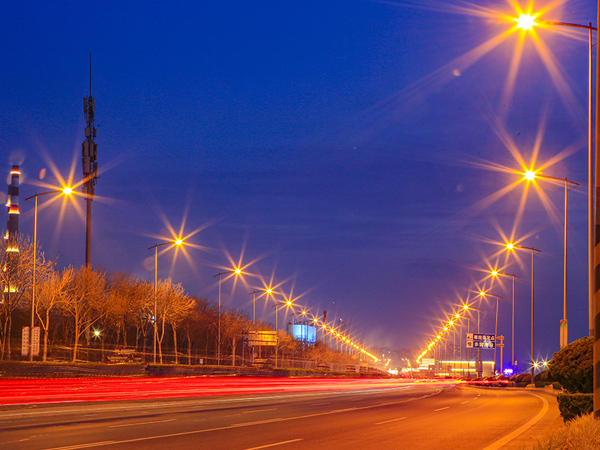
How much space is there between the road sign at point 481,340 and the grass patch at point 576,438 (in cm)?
8444

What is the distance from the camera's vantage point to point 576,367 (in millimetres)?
18094

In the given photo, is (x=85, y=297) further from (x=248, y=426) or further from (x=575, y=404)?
(x=575, y=404)

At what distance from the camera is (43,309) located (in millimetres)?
70875

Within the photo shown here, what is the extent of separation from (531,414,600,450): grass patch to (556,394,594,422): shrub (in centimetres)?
543

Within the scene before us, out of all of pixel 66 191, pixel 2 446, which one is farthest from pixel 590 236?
pixel 66 191

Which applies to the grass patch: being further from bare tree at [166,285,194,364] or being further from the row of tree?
bare tree at [166,285,194,364]

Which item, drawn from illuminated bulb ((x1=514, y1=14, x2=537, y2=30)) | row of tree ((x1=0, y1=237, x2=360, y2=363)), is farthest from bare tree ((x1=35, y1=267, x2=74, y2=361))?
illuminated bulb ((x1=514, y1=14, x2=537, y2=30))

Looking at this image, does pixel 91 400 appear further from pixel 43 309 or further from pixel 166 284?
pixel 166 284

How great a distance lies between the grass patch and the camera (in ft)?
33.7

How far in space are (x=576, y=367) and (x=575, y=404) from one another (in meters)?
1.04

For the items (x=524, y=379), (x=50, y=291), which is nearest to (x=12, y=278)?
(x=50, y=291)

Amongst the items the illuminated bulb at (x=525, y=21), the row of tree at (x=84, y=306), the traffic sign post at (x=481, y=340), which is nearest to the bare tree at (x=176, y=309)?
the row of tree at (x=84, y=306)

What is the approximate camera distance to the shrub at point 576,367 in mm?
17830

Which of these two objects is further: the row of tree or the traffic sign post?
the traffic sign post
